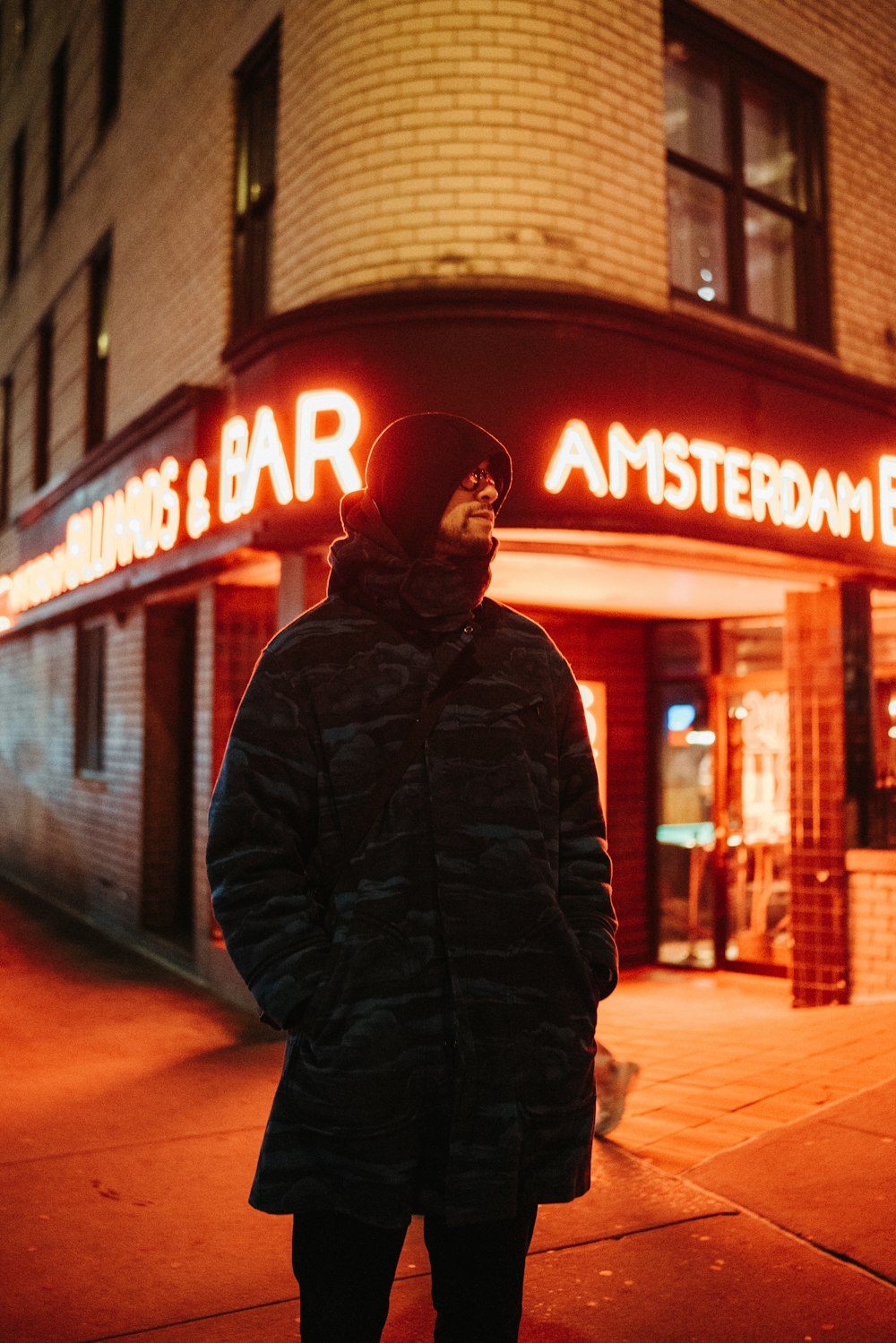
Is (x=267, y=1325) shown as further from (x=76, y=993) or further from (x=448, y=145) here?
(x=448, y=145)

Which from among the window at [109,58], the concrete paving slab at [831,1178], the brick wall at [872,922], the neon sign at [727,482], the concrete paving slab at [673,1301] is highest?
the window at [109,58]

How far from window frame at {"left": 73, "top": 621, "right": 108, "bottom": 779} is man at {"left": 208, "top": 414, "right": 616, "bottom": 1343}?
28.9 feet

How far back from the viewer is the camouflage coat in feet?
5.81

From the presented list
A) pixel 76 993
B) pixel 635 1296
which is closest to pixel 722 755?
pixel 76 993

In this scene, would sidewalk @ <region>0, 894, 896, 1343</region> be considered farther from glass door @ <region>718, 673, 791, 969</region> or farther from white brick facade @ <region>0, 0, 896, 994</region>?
glass door @ <region>718, 673, 791, 969</region>

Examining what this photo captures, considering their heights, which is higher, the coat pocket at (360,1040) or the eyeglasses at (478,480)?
the eyeglasses at (478,480)

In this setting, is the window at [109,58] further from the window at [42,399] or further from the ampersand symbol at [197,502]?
the ampersand symbol at [197,502]

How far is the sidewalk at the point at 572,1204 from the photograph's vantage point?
9.85ft

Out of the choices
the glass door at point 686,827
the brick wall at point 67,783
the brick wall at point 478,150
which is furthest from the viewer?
the brick wall at point 67,783

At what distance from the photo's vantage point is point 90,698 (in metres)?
10.9

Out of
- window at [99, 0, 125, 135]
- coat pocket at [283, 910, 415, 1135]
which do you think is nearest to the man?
coat pocket at [283, 910, 415, 1135]

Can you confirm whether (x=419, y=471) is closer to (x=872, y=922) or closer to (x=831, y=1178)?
(x=831, y=1178)

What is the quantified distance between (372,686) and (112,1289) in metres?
2.28

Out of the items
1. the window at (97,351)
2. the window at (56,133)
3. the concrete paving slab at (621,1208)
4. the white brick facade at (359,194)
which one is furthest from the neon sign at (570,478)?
the window at (56,133)
